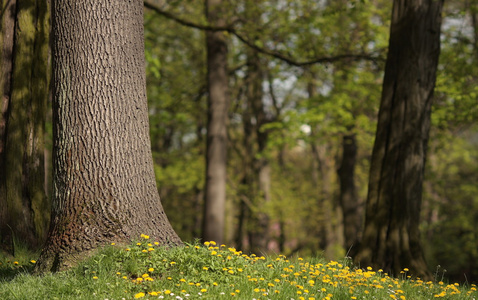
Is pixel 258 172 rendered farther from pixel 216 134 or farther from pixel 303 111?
pixel 216 134

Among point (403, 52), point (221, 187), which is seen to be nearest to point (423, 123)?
point (403, 52)

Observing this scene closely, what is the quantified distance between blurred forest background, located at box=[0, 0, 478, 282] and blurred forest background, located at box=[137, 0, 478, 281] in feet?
0.22

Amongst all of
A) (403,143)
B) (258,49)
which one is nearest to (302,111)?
(258,49)

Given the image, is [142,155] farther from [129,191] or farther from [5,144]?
[5,144]

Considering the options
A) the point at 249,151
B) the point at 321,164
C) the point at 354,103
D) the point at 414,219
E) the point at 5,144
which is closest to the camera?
the point at 5,144

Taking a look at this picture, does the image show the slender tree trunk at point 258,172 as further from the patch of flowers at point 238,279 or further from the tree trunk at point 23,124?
the patch of flowers at point 238,279

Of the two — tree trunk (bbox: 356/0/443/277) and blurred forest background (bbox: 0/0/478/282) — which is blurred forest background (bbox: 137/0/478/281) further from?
tree trunk (bbox: 356/0/443/277)

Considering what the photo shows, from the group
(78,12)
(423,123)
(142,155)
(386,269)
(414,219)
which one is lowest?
(386,269)

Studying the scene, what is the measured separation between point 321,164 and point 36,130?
59.0ft

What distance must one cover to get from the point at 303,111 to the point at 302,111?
37 millimetres

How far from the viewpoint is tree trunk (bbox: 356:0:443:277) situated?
6.61 m

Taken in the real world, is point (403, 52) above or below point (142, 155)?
above

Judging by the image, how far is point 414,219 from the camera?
671cm

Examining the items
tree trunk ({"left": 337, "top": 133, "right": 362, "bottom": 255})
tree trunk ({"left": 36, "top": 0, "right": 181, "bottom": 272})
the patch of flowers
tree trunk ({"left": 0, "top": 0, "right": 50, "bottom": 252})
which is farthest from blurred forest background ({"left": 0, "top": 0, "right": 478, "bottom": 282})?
tree trunk ({"left": 36, "top": 0, "right": 181, "bottom": 272})
